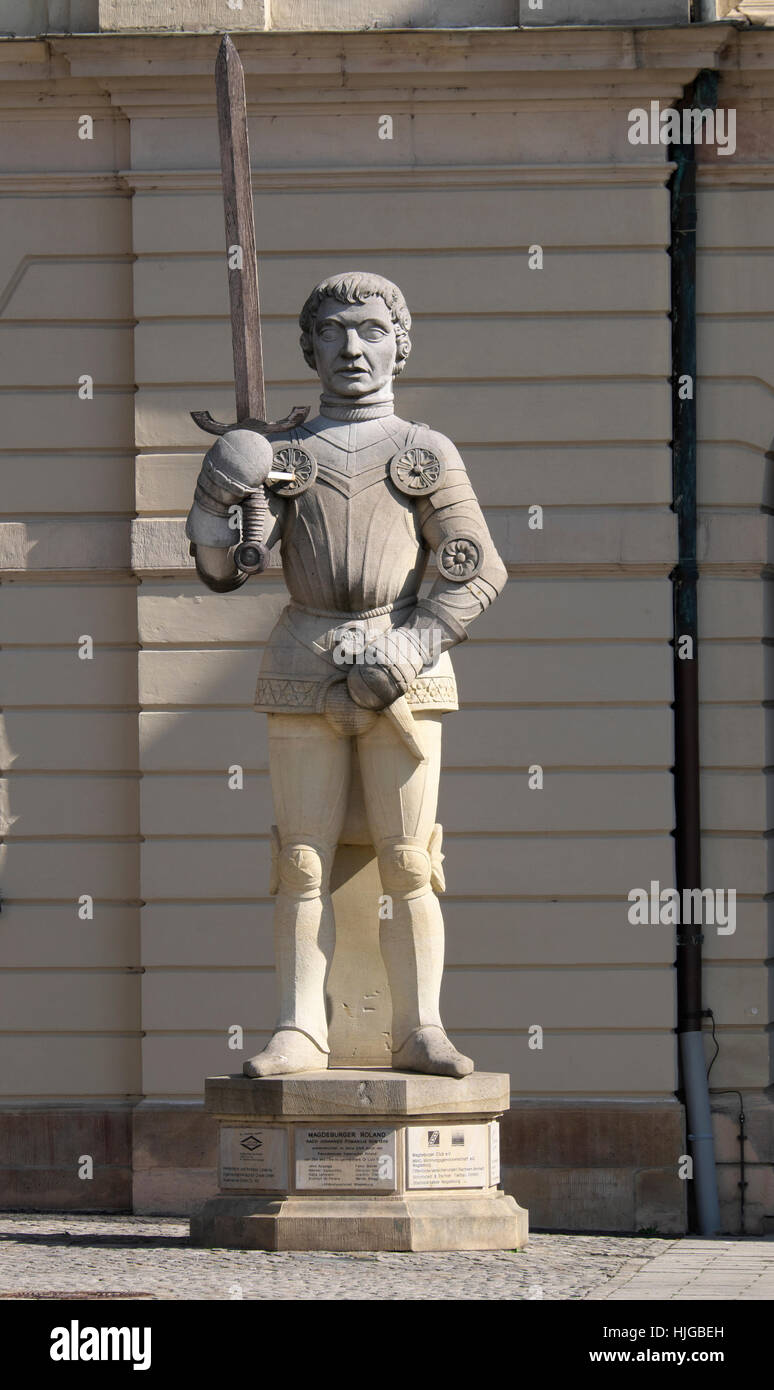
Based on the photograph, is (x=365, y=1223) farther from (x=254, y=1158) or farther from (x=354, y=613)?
(x=354, y=613)

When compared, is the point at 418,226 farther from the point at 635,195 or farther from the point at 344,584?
the point at 344,584

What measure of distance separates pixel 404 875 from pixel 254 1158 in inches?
50.2

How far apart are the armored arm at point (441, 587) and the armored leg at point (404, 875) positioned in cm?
24

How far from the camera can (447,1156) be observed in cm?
961

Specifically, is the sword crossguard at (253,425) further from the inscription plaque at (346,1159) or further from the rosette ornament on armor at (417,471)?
the inscription plaque at (346,1159)

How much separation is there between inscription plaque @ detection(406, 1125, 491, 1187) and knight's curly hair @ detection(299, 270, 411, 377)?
3.16 m

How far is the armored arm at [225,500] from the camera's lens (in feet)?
31.5

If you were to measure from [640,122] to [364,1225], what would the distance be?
6.73m

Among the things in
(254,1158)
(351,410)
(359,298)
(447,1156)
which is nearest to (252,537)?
(351,410)

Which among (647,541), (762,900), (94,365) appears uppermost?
(94,365)

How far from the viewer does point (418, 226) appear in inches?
526

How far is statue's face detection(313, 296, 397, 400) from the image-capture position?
1005cm

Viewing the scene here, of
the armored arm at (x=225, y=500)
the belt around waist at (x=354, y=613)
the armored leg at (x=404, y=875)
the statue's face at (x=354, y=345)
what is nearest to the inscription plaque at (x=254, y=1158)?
the armored leg at (x=404, y=875)

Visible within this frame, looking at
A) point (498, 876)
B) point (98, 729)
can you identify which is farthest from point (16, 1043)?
point (498, 876)
